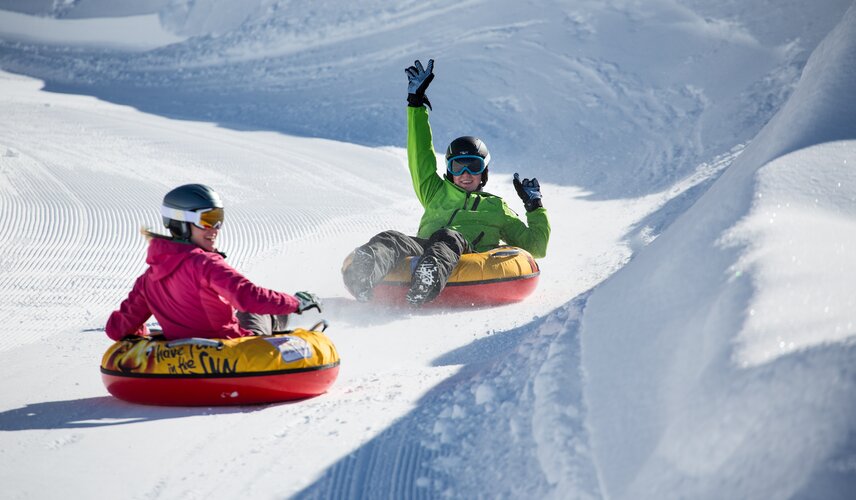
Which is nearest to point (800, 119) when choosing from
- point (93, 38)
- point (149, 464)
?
point (149, 464)

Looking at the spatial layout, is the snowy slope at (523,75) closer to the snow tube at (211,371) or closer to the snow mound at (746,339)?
the snow mound at (746,339)

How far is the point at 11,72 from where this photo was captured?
1597cm

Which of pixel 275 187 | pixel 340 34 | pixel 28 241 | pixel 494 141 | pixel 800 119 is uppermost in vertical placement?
pixel 340 34

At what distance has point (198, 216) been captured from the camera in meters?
3.77

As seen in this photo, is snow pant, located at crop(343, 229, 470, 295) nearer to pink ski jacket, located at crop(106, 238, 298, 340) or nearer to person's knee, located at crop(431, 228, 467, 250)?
person's knee, located at crop(431, 228, 467, 250)

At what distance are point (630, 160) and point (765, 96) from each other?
91.8 inches

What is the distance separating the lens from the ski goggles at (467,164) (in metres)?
6.35

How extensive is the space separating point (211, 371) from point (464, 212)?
297cm

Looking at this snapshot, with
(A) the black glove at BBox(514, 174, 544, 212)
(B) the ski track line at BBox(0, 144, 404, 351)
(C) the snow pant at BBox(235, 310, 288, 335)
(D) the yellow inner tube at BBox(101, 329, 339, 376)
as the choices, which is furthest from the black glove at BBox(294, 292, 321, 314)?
(A) the black glove at BBox(514, 174, 544, 212)

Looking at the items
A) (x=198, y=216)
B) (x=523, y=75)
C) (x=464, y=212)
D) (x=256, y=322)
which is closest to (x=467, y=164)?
(x=464, y=212)

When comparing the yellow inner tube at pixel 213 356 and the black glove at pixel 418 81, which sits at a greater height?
the black glove at pixel 418 81

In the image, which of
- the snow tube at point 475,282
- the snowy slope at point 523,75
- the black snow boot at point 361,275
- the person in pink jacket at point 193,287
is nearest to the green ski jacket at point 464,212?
the snow tube at point 475,282

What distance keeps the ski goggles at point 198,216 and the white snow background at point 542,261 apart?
0.81m

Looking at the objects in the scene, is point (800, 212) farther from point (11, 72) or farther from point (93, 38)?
point (93, 38)
